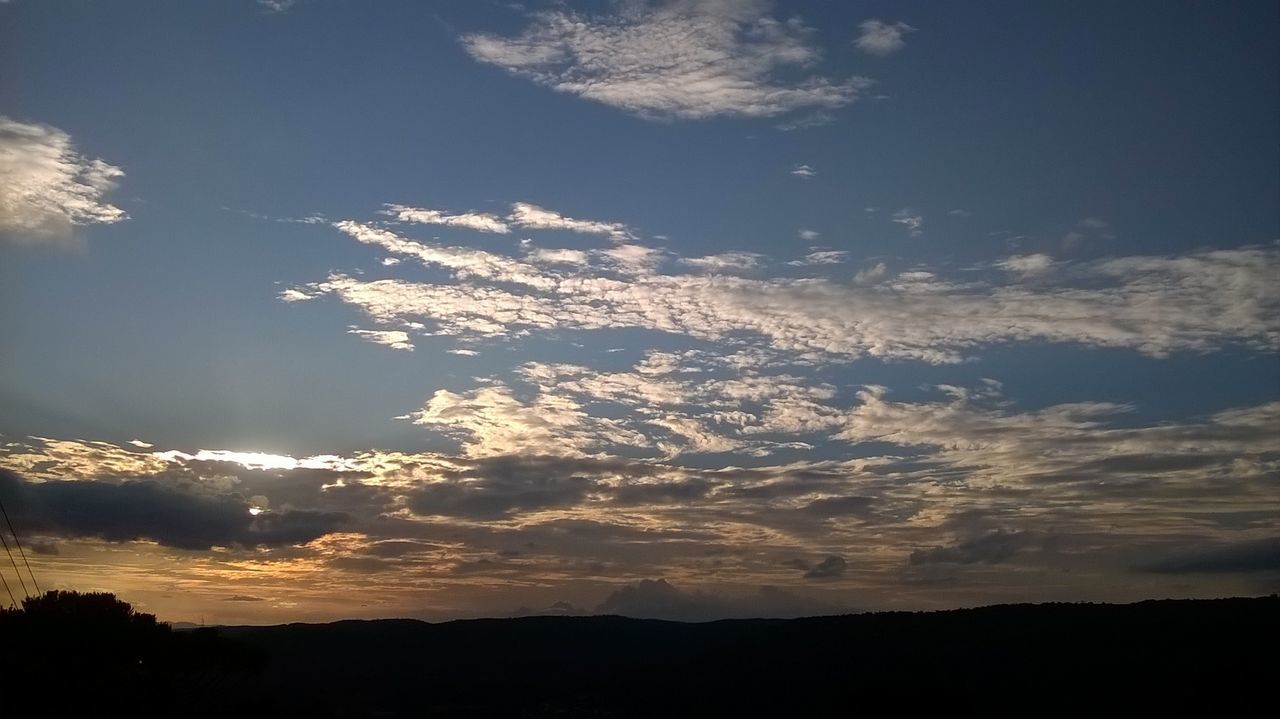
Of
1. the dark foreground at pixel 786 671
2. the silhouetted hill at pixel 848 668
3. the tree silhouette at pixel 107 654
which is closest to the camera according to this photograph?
the tree silhouette at pixel 107 654

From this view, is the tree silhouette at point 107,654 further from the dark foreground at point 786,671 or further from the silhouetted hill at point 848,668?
the silhouetted hill at point 848,668

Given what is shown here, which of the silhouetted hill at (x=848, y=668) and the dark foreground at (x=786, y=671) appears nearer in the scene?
the dark foreground at (x=786, y=671)

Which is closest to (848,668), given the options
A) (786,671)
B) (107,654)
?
(786,671)

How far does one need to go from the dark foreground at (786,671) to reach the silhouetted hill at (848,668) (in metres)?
0.24

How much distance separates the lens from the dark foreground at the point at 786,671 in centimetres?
6962

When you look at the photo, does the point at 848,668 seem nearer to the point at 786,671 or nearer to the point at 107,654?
the point at 786,671

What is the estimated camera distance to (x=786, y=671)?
104938 mm

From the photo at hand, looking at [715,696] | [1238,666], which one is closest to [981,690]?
[1238,666]

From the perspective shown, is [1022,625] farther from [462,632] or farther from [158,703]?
[462,632]

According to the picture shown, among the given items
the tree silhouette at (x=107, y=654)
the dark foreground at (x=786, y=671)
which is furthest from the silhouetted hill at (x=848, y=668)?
the tree silhouette at (x=107, y=654)

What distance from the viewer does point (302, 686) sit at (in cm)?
11781

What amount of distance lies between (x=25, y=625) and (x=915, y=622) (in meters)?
86.6

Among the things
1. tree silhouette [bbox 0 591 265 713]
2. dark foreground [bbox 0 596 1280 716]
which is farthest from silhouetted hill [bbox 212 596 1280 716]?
tree silhouette [bbox 0 591 265 713]

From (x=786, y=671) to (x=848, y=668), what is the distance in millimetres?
7134
